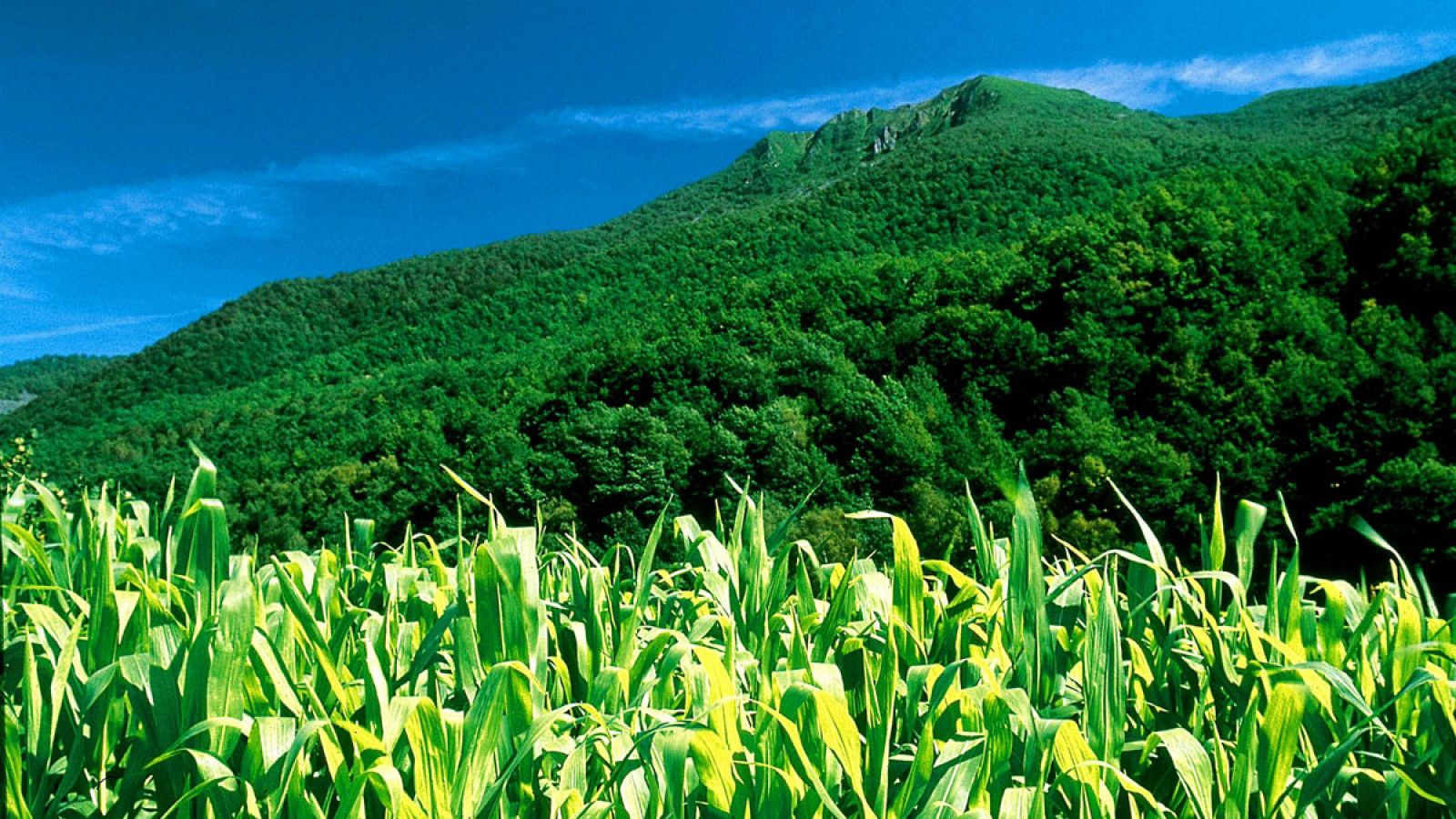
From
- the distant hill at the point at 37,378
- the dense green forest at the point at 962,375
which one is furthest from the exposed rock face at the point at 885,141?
the distant hill at the point at 37,378

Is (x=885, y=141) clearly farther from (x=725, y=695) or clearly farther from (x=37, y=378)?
(x=725, y=695)

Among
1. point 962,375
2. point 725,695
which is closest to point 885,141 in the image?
point 962,375

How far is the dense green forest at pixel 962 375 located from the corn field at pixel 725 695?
9596 mm

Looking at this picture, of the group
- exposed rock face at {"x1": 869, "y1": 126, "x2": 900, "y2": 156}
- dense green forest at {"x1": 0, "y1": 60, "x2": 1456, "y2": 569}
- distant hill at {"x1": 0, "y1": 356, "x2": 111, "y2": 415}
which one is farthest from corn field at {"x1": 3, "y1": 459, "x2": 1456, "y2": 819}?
exposed rock face at {"x1": 869, "y1": 126, "x2": 900, "y2": 156}

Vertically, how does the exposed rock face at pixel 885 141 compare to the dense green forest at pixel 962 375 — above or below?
above

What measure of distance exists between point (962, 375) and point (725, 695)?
38.6m

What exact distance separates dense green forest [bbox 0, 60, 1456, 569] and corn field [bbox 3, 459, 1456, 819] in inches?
378

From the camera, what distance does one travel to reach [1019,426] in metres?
36.5

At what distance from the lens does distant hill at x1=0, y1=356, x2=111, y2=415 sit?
256 feet

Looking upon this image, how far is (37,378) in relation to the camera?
86688 mm

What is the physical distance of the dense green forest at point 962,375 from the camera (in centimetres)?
2570

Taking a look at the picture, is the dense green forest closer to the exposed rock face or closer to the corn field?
the corn field

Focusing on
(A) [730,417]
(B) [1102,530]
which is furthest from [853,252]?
(B) [1102,530]

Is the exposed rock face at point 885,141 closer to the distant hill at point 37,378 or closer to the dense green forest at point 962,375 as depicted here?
the dense green forest at point 962,375
